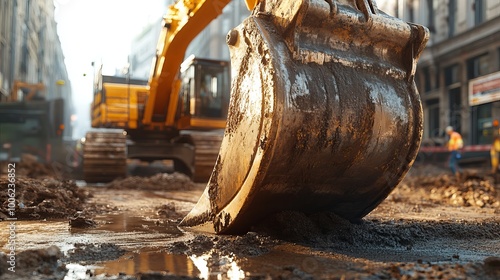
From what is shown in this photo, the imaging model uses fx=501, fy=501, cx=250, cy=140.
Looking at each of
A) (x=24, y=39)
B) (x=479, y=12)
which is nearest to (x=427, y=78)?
(x=479, y=12)

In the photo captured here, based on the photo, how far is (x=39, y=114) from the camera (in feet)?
51.0

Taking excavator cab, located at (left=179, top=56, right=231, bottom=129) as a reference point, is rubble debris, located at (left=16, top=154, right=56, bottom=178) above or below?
below

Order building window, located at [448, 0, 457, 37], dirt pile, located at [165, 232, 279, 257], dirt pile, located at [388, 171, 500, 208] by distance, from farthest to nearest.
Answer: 1. building window, located at [448, 0, 457, 37]
2. dirt pile, located at [388, 171, 500, 208]
3. dirt pile, located at [165, 232, 279, 257]

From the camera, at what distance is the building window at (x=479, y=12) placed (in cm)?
2250

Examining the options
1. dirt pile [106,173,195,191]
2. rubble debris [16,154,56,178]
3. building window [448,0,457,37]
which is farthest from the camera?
building window [448,0,457,37]

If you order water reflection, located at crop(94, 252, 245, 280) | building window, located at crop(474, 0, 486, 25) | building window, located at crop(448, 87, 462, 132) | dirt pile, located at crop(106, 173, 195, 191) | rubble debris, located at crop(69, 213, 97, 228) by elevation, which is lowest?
dirt pile, located at crop(106, 173, 195, 191)

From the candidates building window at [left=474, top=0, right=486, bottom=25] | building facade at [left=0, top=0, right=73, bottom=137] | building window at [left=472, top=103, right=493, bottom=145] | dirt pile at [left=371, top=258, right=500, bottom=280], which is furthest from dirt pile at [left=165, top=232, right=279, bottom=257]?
building window at [left=474, top=0, right=486, bottom=25]

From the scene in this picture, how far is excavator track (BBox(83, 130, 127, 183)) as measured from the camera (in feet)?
34.1

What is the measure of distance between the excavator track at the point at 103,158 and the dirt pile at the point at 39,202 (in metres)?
4.44

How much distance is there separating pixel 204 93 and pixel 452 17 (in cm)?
1877

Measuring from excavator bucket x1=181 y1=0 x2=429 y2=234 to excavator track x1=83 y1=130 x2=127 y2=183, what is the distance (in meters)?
7.10

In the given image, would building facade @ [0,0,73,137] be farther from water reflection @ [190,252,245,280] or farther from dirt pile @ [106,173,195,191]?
water reflection @ [190,252,245,280]

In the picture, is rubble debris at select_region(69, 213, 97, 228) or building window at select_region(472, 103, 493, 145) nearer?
rubble debris at select_region(69, 213, 97, 228)

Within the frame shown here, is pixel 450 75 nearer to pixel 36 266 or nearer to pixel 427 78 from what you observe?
pixel 427 78
